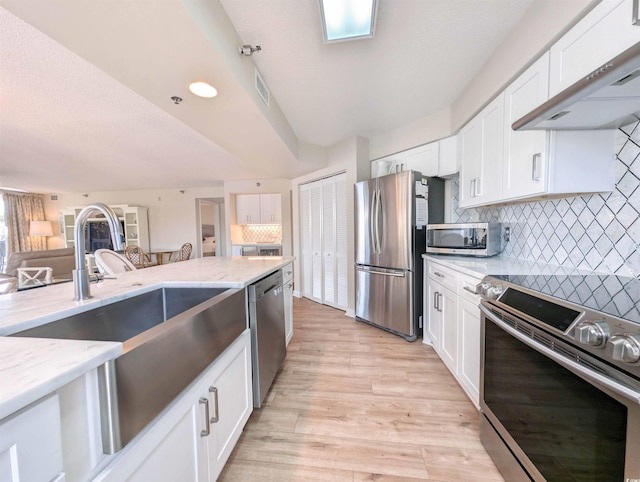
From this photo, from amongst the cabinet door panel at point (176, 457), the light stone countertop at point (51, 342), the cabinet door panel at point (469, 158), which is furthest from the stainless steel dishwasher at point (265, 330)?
the cabinet door panel at point (469, 158)

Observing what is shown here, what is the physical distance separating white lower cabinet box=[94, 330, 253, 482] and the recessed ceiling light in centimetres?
156

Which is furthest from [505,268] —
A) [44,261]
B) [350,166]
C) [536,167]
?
[44,261]

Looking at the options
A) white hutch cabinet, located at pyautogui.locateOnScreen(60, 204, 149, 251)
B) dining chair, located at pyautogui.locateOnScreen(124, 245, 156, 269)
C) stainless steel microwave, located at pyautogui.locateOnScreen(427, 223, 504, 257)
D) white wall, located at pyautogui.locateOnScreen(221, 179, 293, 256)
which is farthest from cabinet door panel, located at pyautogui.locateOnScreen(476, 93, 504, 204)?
white hutch cabinet, located at pyautogui.locateOnScreen(60, 204, 149, 251)

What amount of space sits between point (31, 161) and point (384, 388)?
5899mm

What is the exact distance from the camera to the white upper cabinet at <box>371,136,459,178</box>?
2672 mm

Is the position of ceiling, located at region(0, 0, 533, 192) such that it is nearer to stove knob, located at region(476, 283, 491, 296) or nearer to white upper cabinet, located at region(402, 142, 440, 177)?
white upper cabinet, located at region(402, 142, 440, 177)

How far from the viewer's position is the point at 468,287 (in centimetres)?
170

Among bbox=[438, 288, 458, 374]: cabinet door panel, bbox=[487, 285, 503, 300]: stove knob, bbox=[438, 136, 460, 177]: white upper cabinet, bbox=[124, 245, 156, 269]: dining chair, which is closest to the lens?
bbox=[487, 285, 503, 300]: stove knob

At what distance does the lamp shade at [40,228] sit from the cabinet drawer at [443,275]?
8900 millimetres

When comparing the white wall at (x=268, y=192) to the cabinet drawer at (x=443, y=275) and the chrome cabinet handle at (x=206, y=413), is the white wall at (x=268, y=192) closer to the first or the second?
the cabinet drawer at (x=443, y=275)

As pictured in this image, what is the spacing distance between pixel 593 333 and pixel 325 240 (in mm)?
3474

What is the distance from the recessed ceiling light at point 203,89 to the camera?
165 centimetres

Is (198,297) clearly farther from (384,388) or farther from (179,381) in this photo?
(384,388)

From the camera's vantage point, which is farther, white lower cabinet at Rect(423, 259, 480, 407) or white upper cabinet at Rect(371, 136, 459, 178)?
white upper cabinet at Rect(371, 136, 459, 178)
